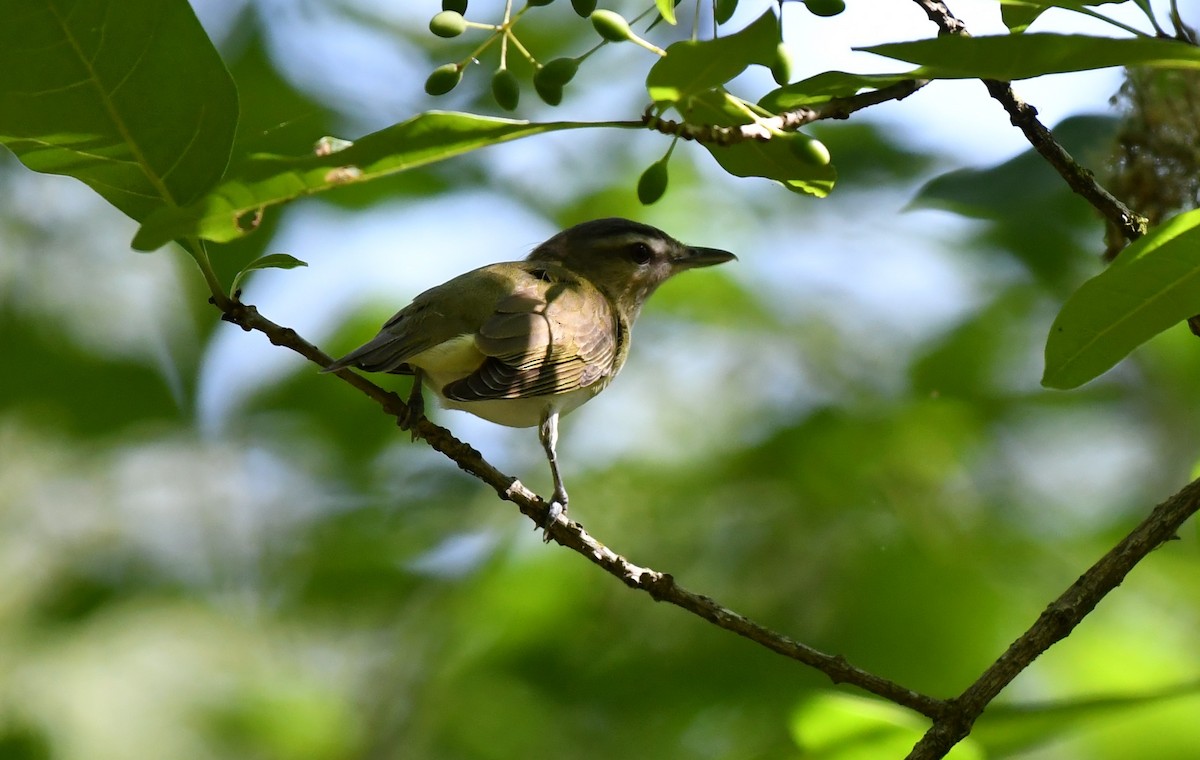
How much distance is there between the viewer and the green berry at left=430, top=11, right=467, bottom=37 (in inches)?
91.1

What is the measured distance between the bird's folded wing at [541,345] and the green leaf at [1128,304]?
77.1 inches

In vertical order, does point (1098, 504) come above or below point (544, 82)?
above

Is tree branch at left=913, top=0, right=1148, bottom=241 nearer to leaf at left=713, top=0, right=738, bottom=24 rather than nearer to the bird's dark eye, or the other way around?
leaf at left=713, top=0, right=738, bottom=24

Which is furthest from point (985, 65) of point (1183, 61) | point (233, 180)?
point (233, 180)

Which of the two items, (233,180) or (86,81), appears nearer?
(233,180)

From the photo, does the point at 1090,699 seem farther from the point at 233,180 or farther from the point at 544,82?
the point at 233,180

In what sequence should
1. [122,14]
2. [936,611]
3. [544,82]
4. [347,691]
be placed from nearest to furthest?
1. [122,14]
2. [544,82]
3. [936,611]
4. [347,691]

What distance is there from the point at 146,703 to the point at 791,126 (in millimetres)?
7494

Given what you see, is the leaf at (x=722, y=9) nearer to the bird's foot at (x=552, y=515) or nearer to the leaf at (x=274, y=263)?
the leaf at (x=274, y=263)

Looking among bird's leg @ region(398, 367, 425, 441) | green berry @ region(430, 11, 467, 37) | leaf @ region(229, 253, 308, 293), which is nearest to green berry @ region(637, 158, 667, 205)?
green berry @ region(430, 11, 467, 37)

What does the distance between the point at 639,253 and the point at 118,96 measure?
3.33 meters

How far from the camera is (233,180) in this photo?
1.85 metres

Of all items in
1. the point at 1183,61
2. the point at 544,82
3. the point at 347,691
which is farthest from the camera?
the point at 347,691

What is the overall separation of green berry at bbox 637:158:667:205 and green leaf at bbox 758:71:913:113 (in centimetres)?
26
